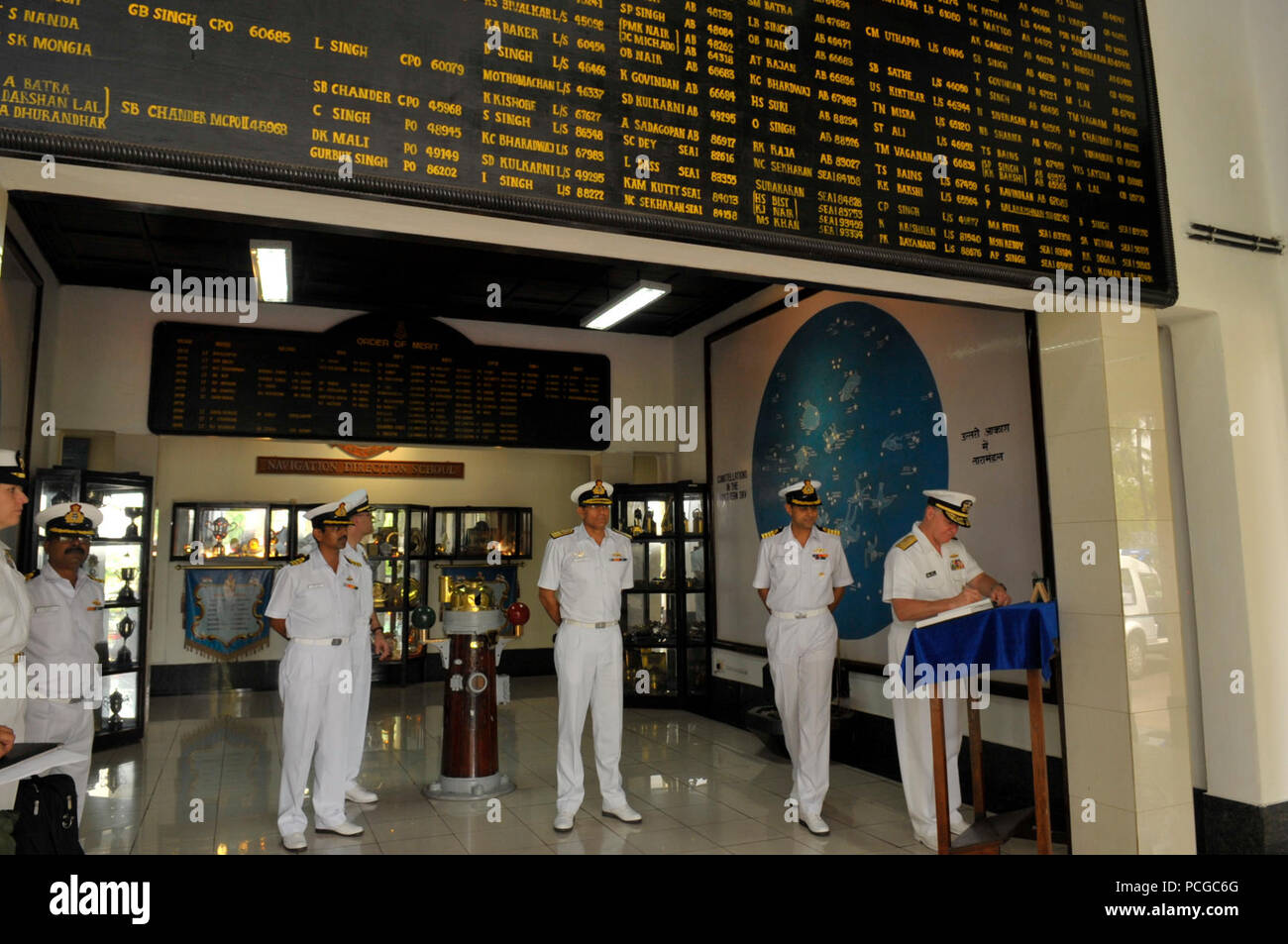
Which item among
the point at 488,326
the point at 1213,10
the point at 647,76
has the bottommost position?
the point at 647,76

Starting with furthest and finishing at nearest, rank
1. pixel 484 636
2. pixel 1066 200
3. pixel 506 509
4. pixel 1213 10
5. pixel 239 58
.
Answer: pixel 506 509 < pixel 484 636 < pixel 1213 10 < pixel 1066 200 < pixel 239 58

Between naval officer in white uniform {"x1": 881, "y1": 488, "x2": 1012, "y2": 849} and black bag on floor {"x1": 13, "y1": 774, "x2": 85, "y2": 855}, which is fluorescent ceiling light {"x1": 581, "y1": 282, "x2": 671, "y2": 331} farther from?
black bag on floor {"x1": 13, "y1": 774, "x2": 85, "y2": 855}

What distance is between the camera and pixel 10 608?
99.4 inches

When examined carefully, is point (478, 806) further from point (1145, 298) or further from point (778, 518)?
point (1145, 298)

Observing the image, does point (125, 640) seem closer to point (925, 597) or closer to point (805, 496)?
point (805, 496)

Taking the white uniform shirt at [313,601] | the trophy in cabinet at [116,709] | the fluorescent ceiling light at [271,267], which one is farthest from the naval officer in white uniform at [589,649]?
the trophy in cabinet at [116,709]

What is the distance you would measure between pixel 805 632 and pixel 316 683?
266 cm

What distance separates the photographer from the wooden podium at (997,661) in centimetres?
359

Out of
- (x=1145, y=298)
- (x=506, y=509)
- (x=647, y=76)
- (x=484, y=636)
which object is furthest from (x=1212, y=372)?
(x=506, y=509)

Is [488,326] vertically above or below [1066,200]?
above

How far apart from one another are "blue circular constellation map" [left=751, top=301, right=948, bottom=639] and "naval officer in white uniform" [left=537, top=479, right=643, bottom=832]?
191cm

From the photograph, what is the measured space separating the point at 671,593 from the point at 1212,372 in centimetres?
496

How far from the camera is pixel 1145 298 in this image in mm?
3719

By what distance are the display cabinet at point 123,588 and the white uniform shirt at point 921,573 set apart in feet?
19.4
